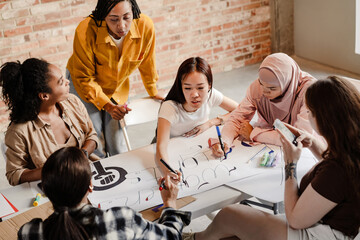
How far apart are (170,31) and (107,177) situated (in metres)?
3.05

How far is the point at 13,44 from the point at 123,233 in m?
3.35

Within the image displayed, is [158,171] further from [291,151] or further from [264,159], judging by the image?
[291,151]

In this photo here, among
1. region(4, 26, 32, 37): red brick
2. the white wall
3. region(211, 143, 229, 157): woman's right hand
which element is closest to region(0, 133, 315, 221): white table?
region(211, 143, 229, 157): woman's right hand

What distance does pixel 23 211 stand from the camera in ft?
6.26

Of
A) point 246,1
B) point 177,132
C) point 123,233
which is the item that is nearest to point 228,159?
point 177,132

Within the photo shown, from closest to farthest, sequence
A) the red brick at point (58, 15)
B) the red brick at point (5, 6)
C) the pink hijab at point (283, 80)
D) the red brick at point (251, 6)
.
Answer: the pink hijab at point (283, 80) → the red brick at point (5, 6) → the red brick at point (58, 15) → the red brick at point (251, 6)

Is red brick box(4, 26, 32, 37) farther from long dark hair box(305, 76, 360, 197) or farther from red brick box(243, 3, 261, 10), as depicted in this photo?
long dark hair box(305, 76, 360, 197)

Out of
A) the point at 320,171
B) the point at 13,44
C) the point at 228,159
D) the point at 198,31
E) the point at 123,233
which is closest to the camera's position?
the point at 123,233

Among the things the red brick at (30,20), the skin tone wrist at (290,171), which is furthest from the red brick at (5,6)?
the skin tone wrist at (290,171)

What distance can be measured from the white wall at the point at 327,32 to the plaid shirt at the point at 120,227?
383cm

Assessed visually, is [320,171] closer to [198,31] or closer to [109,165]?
[109,165]

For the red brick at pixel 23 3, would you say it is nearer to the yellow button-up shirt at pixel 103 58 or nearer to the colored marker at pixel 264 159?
the yellow button-up shirt at pixel 103 58

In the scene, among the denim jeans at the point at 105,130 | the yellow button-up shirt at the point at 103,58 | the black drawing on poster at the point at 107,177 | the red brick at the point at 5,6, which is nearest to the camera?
the black drawing on poster at the point at 107,177

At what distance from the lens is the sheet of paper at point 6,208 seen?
1894 millimetres
